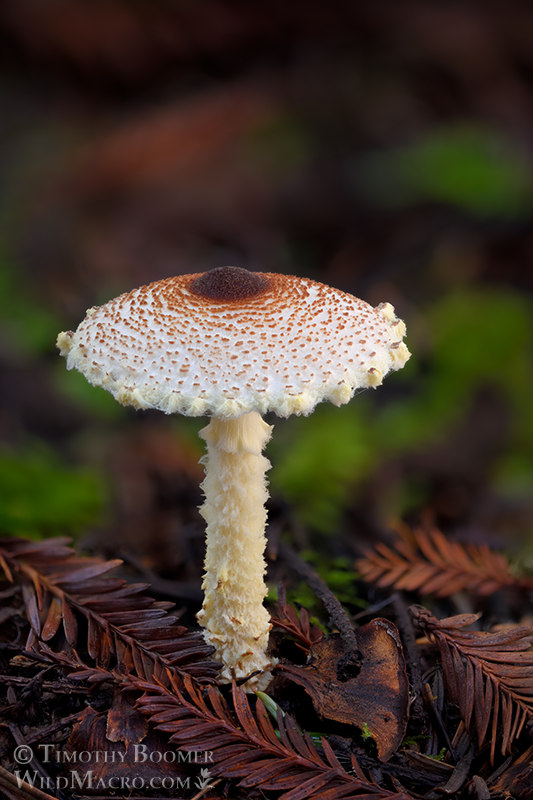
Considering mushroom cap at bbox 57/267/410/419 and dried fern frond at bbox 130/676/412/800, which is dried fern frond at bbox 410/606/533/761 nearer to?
dried fern frond at bbox 130/676/412/800

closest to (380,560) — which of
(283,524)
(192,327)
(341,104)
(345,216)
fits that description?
(283,524)

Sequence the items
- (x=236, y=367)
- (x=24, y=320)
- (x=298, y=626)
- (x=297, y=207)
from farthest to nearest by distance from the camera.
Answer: (x=297, y=207), (x=24, y=320), (x=298, y=626), (x=236, y=367)

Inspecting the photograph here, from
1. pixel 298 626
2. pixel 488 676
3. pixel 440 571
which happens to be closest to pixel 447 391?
pixel 440 571

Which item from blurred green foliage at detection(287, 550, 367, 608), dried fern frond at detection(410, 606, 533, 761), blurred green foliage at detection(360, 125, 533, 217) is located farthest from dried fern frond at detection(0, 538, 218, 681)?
blurred green foliage at detection(360, 125, 533, 217)

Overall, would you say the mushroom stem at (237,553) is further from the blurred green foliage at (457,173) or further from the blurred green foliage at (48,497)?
the blurred green foliage at (457,173)

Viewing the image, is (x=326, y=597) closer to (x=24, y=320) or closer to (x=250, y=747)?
(x=250, y=747)

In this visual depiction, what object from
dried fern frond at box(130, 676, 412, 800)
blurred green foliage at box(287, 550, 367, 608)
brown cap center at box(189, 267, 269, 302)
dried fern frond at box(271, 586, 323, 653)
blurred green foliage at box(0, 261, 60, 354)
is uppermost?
blurred green foliage at box(0, 261, 60, 354)

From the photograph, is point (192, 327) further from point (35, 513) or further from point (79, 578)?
point (35, 513)
